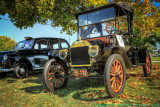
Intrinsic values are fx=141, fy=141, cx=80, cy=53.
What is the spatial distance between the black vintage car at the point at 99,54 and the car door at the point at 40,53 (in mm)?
3415

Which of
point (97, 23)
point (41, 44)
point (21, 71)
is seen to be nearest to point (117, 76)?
point (97, 23)

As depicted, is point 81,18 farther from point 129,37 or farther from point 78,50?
point 129,37

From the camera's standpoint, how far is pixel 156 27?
11.6m

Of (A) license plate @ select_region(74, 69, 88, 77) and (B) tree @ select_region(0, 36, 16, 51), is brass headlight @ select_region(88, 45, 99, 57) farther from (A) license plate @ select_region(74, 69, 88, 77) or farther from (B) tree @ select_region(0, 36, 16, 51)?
(B) tree @ select_region(0, 36, 16, 51)

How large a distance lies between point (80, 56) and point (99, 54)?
24.2 inches

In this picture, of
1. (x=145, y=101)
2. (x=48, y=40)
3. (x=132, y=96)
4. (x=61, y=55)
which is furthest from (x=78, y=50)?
(x=48, y=40)

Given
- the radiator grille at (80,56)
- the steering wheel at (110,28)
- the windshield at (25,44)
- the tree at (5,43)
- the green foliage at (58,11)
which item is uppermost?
the tree at (5,43)

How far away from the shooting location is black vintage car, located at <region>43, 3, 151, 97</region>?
3998 millimetres

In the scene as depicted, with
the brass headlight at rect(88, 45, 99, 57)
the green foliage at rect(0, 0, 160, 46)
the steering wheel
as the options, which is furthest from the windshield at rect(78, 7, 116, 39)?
the green foliage at rect(0, 0, 160, 46)

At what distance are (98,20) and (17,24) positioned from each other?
6.25 meters

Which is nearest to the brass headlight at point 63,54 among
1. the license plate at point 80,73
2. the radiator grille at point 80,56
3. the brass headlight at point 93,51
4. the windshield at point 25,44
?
the radiator grille at point 80,56

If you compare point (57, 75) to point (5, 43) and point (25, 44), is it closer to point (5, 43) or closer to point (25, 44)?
point (25, 44)

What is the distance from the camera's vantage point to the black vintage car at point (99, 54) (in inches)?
157

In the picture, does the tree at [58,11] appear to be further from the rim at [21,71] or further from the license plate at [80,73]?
the license plate at [80,73]
